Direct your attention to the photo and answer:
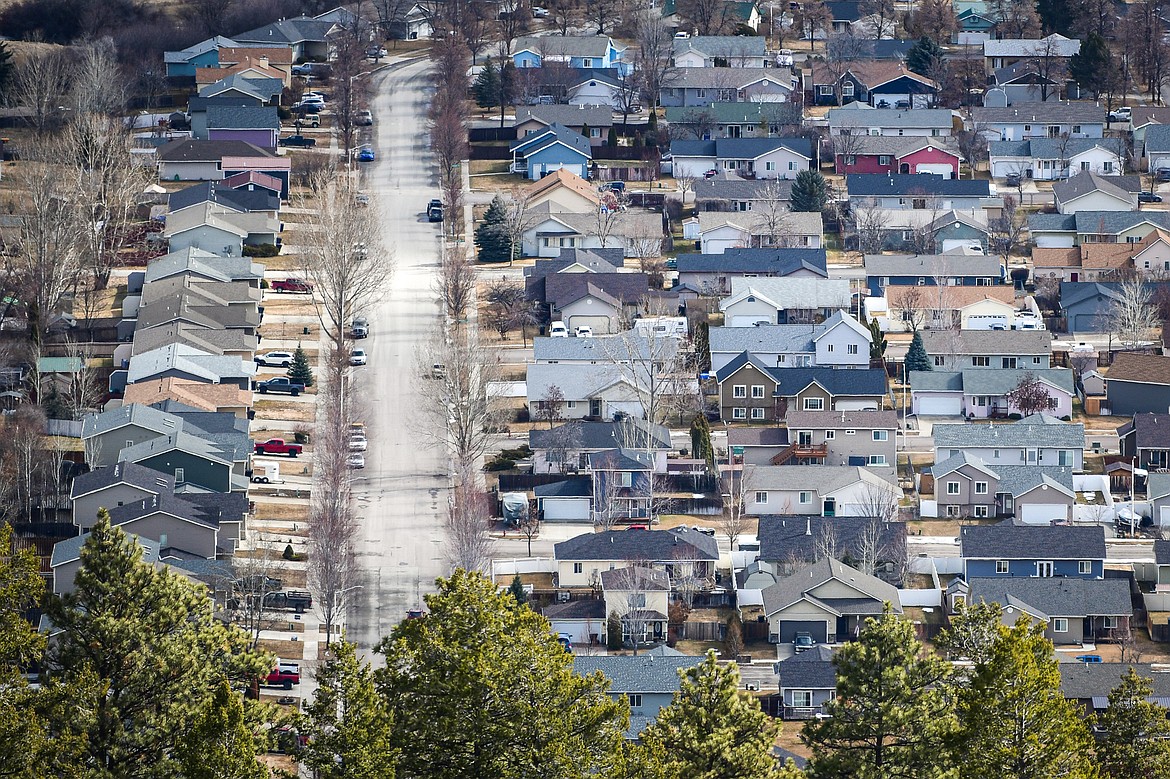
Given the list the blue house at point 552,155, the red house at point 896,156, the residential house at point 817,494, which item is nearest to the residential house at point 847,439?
the residential house at point 817,494

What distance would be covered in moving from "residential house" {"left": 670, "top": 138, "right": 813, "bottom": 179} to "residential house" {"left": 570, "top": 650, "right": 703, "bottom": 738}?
160ft

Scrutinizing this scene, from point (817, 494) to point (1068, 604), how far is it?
10212 millimetres

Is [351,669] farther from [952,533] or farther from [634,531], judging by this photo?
[952,533]

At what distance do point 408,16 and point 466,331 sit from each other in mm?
43925

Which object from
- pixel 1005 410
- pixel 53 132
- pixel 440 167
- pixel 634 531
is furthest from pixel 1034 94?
pixel 634 531

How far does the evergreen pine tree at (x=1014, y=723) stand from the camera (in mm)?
42750

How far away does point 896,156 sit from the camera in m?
113

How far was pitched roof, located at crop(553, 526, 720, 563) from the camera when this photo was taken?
74438mm

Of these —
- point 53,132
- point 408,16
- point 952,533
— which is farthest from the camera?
point 408,16

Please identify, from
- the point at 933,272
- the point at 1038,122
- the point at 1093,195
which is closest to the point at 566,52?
the point at 1038,122

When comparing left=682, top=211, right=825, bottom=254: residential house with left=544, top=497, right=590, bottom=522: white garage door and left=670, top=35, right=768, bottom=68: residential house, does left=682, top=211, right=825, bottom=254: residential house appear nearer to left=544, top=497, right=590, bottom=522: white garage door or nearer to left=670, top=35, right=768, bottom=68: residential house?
left=670, top=35, right=768, bottom=68: residential house

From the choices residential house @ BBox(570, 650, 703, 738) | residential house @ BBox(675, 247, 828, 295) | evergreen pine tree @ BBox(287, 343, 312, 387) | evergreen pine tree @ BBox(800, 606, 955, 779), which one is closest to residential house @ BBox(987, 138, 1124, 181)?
residential house @ BBox(675, 247, 828, 295)

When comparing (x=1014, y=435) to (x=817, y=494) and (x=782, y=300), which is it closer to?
(x=817, y=494)

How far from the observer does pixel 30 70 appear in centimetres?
11950
